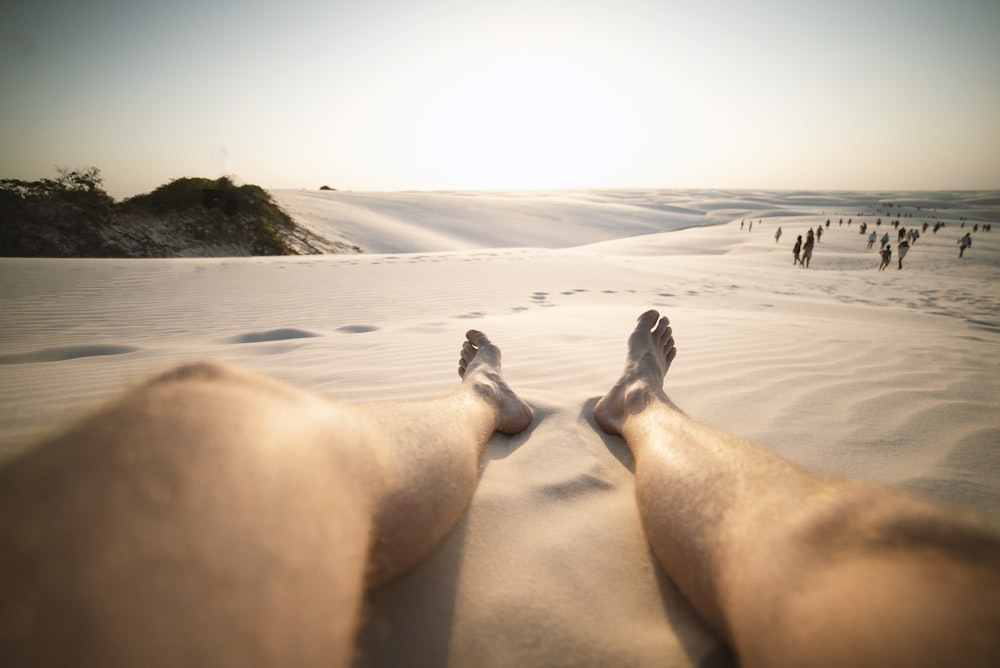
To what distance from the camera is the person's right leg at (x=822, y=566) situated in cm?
54

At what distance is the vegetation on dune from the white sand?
20.1 feet

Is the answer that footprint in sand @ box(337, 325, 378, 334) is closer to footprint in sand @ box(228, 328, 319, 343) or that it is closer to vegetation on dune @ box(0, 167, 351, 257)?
footprint in sand @ box(228, 328, 319, 343)

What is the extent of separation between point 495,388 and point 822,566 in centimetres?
151

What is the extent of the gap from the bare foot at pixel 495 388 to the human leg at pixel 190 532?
3.56 feet

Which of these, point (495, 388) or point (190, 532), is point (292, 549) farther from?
point (495, 388)

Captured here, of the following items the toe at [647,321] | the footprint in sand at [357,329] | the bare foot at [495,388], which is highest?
the toe at [647,321]

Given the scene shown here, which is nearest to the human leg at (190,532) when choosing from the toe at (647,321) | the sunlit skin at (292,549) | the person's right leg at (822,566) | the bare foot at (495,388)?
the sunlit skin at (292,549)

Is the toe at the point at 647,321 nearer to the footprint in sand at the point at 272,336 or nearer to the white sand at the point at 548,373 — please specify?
the white sand at the point at 548,373

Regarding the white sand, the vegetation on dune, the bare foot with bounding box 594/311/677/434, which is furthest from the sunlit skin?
the vegetation on dune

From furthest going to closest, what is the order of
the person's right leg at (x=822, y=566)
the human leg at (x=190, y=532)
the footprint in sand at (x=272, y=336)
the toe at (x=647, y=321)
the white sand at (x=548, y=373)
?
the footprint in sand at (x=272, y=336) < the toe at (x=647, y=321) < the white sand at (x=548, y=373) < the person's right leg at (x=822, y=566) < the human leg at (x=190, y=532)

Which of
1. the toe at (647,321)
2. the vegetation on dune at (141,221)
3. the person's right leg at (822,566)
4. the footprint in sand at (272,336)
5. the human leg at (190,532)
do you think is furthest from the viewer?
the vegetation on dune at (141,221)

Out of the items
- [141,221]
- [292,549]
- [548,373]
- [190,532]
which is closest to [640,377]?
[548,373]

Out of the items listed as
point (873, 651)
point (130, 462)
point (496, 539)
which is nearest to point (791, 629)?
point (873, 651)

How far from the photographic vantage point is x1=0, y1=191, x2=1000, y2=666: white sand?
3.14 feet
